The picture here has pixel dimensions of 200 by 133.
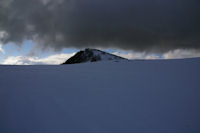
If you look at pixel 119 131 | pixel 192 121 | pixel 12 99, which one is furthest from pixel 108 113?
pixel 12 99

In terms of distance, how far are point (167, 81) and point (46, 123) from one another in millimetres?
3223

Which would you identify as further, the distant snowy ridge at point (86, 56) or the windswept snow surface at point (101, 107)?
the distant snowy ridge at point (86, 56)

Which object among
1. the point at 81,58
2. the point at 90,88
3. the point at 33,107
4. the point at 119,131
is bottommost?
the point at 119,131

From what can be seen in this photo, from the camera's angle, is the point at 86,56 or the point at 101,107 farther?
the point at 86,56

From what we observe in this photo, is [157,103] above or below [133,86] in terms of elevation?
below

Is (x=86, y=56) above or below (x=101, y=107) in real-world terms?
above

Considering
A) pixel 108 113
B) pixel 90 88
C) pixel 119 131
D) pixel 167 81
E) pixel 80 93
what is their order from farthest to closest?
pixel 167 81
pixel 90 88
pixel 80 93
pixel 108 113
pixel 119 131

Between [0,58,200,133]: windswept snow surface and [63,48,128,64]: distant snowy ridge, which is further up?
[63,48,128,64]: distant snowy ridge

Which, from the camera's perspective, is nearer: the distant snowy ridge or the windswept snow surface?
the windswept snow surface

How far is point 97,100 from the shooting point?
2807 millimetres

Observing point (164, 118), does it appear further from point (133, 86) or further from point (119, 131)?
point (133, 86)

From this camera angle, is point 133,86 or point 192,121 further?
point 133,86

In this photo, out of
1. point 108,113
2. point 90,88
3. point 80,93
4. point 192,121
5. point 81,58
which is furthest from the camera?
point 81,58

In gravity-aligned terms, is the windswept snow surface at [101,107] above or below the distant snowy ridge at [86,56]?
below
